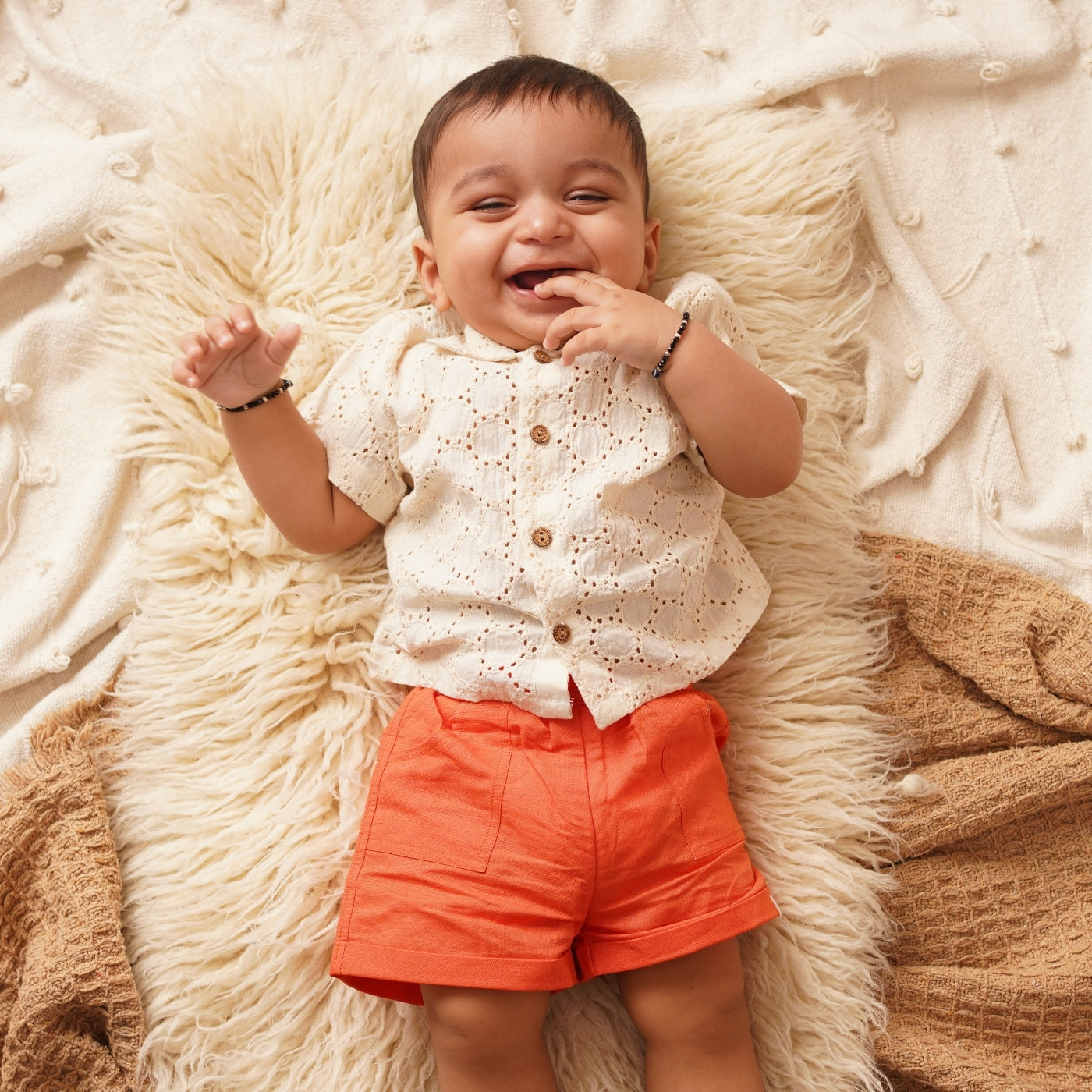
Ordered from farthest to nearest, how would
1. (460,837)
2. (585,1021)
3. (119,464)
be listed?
(119,464), (585,1021), (460,837)

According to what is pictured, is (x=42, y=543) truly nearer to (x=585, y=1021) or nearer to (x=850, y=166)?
(x=585, y=1021)

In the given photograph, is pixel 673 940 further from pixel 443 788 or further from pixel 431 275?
pixel 431 275

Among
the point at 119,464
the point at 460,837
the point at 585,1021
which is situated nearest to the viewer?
the point at 460,837

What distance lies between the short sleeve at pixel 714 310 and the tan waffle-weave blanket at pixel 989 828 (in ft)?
1.06

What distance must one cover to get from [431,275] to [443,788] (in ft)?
2.11

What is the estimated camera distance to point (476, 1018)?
1.11m

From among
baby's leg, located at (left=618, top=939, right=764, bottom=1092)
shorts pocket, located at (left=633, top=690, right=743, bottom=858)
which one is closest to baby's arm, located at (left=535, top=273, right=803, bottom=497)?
shorts pocket, located at (left=633, top=690, right=743, bottom=858)

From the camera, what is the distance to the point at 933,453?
146 centimetres

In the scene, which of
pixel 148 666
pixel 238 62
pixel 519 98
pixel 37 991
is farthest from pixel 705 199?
pixel 37 991

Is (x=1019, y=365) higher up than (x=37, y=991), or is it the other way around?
(x=1019, y=365)

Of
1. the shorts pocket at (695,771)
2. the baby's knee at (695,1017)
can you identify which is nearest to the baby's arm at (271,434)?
the shorts pocket at (695,771)

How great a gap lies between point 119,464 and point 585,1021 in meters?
0.93

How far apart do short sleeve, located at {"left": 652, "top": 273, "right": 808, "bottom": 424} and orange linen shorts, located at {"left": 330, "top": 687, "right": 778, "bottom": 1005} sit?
1.43 feet

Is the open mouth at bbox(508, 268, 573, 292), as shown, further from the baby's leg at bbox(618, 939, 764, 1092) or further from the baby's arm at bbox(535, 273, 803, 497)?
the baby's leg at bbox(618, 939, 764, 1092)
